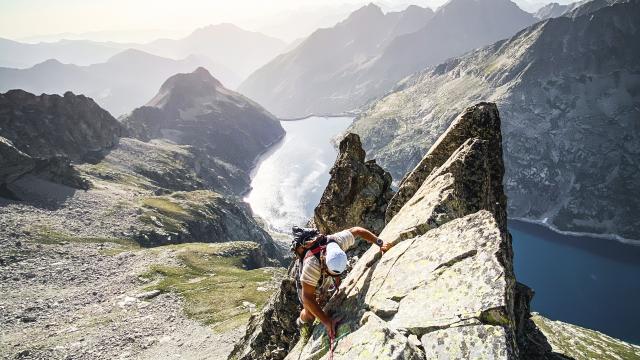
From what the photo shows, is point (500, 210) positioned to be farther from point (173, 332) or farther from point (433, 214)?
point (173, 332)

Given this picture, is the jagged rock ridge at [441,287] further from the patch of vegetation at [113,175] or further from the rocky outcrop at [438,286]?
the patch of vegetation at [113,175]

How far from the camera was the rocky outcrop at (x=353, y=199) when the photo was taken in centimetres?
3128

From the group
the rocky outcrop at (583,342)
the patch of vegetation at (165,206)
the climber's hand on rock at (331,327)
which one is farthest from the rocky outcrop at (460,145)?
the patch of vegetation at (165,206)

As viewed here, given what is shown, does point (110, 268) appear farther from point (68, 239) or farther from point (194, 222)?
point (194, 222)

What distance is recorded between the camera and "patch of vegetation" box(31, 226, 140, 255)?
96.9 metres

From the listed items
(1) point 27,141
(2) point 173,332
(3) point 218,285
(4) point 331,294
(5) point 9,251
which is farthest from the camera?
(1) point 27,141

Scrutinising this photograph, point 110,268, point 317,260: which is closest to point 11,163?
point 110,268

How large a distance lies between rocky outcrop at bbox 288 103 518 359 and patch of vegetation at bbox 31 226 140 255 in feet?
311

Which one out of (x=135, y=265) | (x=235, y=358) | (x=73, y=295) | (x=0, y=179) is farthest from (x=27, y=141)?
(x=235, y=358)

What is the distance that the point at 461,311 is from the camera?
11617 millimetres

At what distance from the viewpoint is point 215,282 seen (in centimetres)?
8250

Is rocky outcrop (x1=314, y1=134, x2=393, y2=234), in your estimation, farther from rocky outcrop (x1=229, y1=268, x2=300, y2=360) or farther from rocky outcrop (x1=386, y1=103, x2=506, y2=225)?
rocky outcrop (x1=386, y1=103, x2=506, y2=225)

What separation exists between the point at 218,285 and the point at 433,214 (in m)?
69.7

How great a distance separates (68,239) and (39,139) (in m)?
96.1
